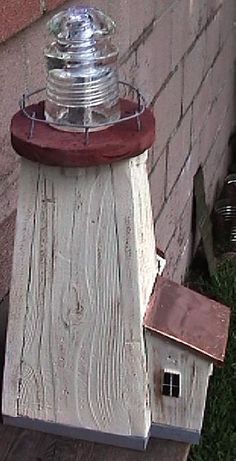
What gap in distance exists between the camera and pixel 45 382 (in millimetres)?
1156

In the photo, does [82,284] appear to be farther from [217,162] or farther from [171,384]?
[217,162]

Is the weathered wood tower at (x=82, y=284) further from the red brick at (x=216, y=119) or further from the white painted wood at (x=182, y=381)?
the red brick at (x=216, y=119)

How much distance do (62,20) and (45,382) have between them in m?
0.45

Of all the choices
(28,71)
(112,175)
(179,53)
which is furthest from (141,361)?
(179,53)

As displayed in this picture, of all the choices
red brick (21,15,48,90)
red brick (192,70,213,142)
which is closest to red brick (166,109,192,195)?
red brick (192,70,213,142)

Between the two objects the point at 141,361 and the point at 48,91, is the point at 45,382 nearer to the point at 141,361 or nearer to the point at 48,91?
the point at 141,361

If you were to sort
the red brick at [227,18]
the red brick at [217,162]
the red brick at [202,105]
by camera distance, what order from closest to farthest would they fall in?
1. the red brick at [202,105]
2. the red brick at [227,18]
3. the red brick at [217,162]

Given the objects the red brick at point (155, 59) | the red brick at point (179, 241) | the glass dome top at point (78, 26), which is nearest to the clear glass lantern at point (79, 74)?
the glass dome top at point (78, 26)

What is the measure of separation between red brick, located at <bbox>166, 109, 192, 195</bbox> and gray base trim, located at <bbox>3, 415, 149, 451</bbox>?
5.25 ft

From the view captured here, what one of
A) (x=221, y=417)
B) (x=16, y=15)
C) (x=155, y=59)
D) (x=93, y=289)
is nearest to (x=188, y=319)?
(x=93, y=289)

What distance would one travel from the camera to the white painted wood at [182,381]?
1137 millimetres

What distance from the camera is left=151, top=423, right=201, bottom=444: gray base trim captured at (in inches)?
46.8

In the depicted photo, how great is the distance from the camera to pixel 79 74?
3.39 ft

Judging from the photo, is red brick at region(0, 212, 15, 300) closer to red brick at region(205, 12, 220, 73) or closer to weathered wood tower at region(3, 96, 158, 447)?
weathered wood tower at region(3, 96, 158, 447)
